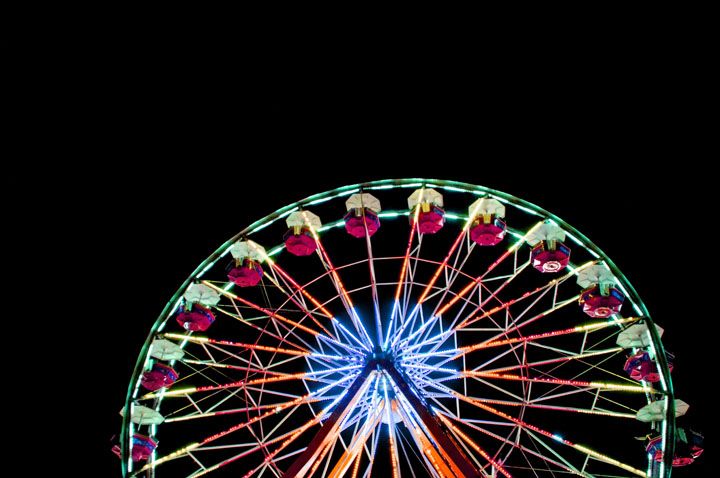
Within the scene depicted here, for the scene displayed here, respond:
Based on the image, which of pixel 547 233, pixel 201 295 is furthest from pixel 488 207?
pixel 201 295

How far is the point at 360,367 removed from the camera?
33.2ft

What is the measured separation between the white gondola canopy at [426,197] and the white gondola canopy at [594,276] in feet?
8.36

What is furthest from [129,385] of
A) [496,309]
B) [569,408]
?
[569,408]

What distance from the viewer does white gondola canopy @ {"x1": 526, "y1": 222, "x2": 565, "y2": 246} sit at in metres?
10.9

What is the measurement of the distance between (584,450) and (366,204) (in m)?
5.02

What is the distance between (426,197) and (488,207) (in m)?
1.03

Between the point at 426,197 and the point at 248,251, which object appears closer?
the point at 248,251

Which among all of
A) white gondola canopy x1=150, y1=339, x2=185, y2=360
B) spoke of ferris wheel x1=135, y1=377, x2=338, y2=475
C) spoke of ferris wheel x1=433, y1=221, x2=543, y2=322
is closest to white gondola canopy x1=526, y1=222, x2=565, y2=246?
spoke of ferris wheel x1=433, y1=221, x2=543, y2=322

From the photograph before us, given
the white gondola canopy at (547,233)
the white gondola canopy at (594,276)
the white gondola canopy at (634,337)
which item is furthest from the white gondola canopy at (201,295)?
the white gondola canopy at (634,337)

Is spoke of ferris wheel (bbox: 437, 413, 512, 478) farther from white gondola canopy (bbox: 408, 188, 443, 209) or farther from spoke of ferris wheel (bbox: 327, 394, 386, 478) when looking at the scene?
white gondola canopy (bbox: 408, 188, 443, 209)

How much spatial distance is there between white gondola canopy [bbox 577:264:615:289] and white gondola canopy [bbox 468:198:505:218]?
1588 millimetres

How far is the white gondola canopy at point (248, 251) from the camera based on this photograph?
11.1 meters

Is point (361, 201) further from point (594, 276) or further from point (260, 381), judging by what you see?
point (594, 276)

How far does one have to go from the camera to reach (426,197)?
11336mm
